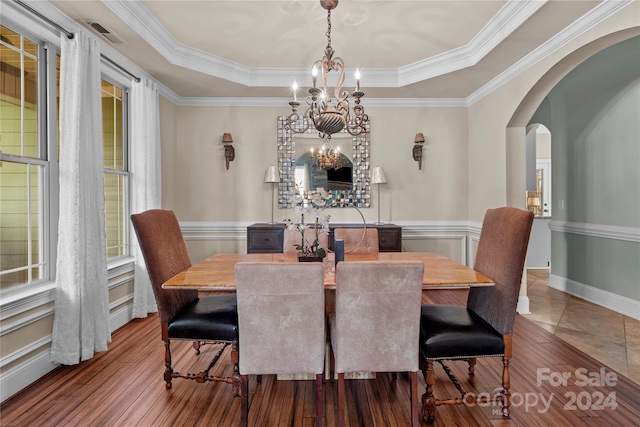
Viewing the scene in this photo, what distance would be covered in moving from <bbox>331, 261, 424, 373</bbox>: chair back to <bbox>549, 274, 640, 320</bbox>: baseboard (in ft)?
10.9

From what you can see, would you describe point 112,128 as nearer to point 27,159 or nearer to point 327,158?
point 27,159

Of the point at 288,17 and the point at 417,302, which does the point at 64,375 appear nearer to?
the point at 417,302

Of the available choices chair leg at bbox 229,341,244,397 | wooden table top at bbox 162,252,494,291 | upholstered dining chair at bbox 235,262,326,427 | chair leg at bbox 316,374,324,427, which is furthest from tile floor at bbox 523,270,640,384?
chair leg at bbox 229,341,244,397

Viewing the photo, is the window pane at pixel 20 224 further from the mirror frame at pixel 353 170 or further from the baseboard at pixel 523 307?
the baseboard at pixel 523 307

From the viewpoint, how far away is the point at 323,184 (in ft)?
15.5

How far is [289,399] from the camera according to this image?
2.16m

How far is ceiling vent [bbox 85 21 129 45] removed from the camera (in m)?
2.74

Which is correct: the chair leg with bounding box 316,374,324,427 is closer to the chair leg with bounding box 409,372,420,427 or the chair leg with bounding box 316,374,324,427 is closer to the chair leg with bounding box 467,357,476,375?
the chair leg with bounding box 409,372,420,427

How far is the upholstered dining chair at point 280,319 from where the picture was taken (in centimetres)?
163

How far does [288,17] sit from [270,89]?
4.56 feet

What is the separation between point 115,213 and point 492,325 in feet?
11.5

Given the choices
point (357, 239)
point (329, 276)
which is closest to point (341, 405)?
point (329, 276)

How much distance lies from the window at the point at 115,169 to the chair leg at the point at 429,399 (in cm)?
307

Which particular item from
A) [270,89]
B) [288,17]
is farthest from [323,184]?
[288,17]
